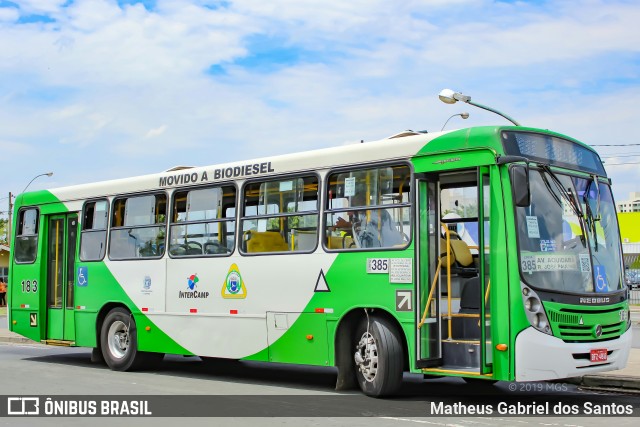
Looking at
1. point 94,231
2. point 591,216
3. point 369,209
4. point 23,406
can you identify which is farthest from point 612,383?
point 94,231

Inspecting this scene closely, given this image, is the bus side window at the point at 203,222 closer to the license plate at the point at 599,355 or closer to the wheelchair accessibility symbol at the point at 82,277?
the wheelchair accessibility symbol at the point at 82,277

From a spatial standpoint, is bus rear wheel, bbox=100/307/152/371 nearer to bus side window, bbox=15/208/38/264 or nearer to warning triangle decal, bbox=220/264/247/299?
warning triangle decal, bbox=220/264/247/299

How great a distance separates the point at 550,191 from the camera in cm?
988

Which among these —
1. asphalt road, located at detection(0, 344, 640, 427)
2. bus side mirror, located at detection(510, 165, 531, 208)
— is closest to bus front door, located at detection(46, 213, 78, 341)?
asphalt road, located at detection(0, 344, 640, 427)

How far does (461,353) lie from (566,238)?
175 centimetres

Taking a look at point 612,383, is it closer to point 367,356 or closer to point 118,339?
point 367,356

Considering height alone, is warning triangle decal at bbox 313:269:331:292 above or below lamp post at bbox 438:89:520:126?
below

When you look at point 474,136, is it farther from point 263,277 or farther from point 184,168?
point 184,168

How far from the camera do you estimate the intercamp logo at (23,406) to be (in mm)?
9750

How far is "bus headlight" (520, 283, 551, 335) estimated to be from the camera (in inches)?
364

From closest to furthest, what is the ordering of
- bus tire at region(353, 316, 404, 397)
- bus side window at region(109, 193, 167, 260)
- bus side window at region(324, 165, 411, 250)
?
bus tire at region(353, 316, 404, 397) < bus side window at region(324, 165, 411, 250) < bus side window at region(109, 193, 167, 260)

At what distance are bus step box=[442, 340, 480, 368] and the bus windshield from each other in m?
1.07
